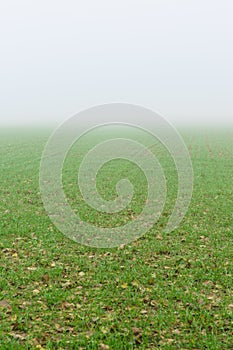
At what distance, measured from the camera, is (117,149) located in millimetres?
34562

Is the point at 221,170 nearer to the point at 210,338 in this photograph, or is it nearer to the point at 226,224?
the point at 226,224

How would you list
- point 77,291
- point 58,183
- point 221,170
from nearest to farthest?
point 77,291 → point 58,183 → point 221,170

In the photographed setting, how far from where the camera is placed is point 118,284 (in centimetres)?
857

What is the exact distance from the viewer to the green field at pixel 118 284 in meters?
6.73

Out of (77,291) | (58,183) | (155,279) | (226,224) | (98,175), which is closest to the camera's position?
(77,291)

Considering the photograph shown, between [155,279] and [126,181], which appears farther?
[126,181]

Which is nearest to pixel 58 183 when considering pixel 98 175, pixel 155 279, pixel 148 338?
pixel 98 175

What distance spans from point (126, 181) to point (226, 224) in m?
7.59

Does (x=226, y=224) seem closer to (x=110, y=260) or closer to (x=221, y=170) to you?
(x=110, y=260)

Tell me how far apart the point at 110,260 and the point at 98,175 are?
11550 millimetres

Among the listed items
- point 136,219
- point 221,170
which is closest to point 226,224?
point 136,219

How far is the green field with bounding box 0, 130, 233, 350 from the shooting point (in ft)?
22.1

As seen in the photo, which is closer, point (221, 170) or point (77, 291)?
point (77, 291)

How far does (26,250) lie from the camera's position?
10.4m
